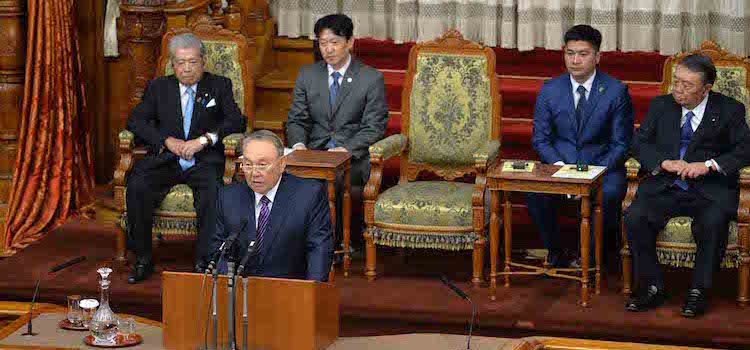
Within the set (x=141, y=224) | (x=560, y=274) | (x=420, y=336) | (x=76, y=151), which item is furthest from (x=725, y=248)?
(x=76, y=151)

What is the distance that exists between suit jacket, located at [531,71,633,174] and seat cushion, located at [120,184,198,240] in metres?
1.78

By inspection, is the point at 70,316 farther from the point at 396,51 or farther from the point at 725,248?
the point at 396,51

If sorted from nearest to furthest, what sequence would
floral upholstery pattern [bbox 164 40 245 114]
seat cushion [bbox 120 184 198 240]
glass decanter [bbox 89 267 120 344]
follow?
glass decanter [bbox 89 267 120 344] → seat cushion [bbox 120 184 198 240] → floral upholstery pattern [bbox 164 40 245 114]

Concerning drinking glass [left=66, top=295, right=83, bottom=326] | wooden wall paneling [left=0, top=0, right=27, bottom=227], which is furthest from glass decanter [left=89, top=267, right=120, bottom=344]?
wooden wall paneling [left=0, top=0, right=27, bottom=227]

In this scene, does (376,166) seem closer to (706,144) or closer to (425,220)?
(425,220)

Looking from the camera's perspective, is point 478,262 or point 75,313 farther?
point 478,262

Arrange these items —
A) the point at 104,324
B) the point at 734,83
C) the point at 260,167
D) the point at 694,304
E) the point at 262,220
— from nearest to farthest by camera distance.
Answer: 1. the point at 104,324
2. the point at 260,167
3. the point at 262,220
4. the point at 694,304
5. the point at 734,83

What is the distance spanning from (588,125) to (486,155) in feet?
1.92

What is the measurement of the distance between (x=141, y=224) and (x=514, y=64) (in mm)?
2860

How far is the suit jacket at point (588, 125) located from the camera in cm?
780

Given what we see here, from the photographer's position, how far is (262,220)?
6.18 m

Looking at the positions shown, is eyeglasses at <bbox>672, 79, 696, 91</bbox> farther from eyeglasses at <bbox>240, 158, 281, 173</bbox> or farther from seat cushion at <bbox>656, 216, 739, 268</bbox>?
eyeglasses at <bbox>240, 158, 281, 173</bbox>

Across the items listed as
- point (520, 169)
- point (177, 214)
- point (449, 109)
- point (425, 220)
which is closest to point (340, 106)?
point (449, 109)

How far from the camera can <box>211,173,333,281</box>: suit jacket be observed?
241 inches
